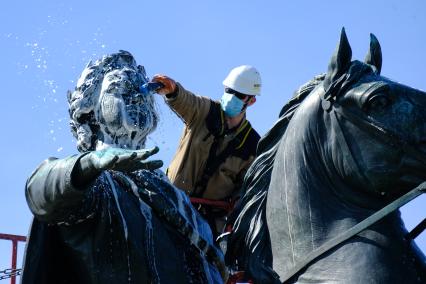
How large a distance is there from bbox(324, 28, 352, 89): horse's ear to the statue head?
1.33 m

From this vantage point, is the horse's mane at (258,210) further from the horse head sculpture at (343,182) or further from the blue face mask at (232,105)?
the blue face mask at (232,105)

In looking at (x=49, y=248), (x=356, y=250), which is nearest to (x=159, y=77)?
(x=49, y=248)

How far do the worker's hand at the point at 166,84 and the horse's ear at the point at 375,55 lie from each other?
2118mm

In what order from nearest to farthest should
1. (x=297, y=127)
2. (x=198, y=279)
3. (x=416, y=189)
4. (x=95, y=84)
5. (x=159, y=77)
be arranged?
(x=416, y=189), (x=297, y=127), (x=198, y=279), (x=95, y=84), (x=159, y=77)

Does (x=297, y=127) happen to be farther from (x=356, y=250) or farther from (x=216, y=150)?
(x=216, y=150)

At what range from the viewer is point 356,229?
5594 millimetres

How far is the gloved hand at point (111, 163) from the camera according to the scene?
535 centimetres

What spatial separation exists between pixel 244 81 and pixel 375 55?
2.49 m

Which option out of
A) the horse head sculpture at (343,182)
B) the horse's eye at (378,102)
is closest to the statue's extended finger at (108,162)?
the horse head sculpture at (343,182)

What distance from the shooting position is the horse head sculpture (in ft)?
18.3

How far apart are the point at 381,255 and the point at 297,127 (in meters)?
0.85

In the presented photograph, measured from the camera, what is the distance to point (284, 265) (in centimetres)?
575

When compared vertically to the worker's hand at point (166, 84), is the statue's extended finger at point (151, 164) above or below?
below

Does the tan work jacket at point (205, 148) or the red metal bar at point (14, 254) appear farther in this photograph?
the red metal bar at point (14, 254)
